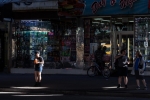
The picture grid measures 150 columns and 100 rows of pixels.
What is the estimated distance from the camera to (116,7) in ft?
68.0

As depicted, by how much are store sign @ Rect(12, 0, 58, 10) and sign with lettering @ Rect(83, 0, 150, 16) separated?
2251mm

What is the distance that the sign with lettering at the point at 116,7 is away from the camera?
20.2 m

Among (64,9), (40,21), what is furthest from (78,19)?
(40,21)

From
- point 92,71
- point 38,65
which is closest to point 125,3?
point 92,71

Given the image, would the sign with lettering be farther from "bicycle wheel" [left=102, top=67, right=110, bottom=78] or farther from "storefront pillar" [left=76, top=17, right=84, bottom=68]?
"bicycle wheel" [left=102, top=67, right=110, bottom=78]

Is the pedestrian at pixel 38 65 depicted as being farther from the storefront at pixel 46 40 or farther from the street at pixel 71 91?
the storefront at pixel 46 40

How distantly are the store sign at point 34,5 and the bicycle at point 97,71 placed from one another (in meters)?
4.43

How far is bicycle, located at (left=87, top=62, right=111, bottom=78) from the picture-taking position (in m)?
20.5

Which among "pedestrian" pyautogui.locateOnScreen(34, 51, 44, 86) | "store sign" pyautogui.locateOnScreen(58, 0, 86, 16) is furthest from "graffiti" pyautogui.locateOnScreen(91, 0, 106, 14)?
"pedestrian" pyautogui.locateOnScreen(34, 51, 44, 86)

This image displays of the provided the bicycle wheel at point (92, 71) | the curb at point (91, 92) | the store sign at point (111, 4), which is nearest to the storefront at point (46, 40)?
the bicycle wheel at point (92, 71)

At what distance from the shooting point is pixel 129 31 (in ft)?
72.9

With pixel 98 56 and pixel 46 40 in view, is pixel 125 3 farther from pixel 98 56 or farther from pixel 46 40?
pixel 46 40

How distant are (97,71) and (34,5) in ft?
19.2

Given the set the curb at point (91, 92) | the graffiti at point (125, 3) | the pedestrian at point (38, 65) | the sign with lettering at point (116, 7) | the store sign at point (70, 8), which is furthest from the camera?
the store sign at point (70, 8)
